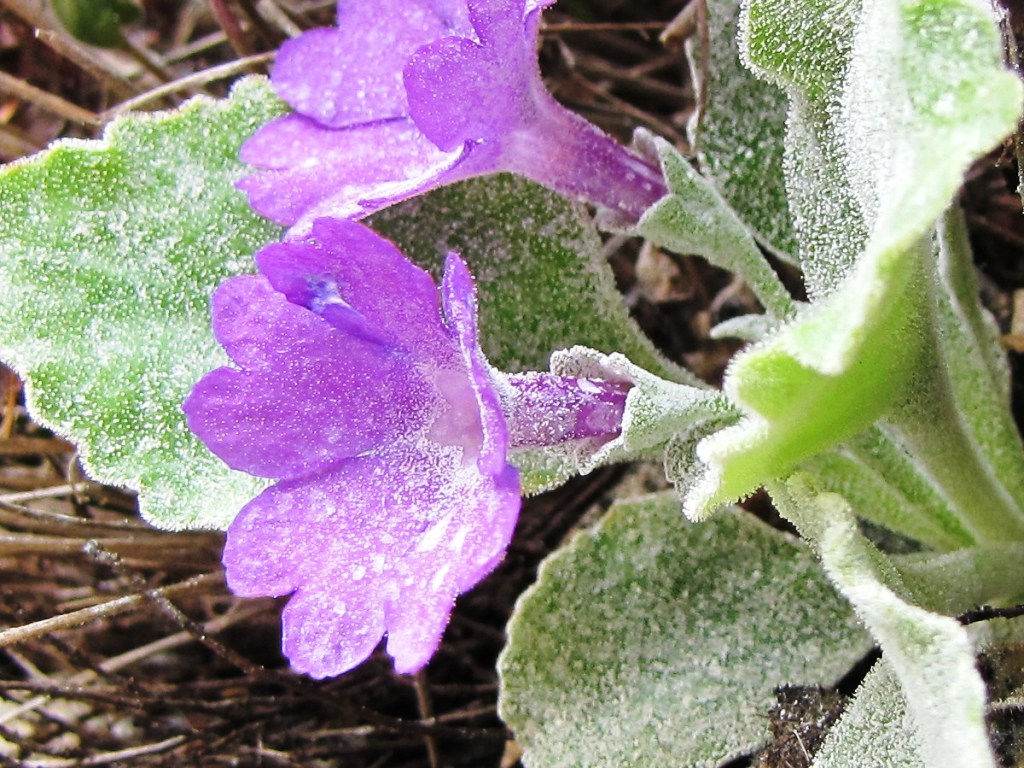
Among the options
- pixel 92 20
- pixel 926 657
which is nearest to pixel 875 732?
pixel 926 657

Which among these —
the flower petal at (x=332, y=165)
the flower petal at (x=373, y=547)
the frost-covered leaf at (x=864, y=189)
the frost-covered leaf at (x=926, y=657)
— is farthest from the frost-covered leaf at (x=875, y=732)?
the flower petal at (x=332, y=165)

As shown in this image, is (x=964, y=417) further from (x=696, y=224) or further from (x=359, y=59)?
(x=359, y=59)

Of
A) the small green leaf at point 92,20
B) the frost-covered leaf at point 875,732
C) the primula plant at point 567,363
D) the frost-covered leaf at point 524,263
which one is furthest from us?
the small green leaf at point 92,20

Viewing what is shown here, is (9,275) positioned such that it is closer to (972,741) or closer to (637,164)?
(637,164)

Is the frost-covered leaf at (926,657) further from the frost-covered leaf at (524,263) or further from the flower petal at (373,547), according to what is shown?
the frost-covered leaf at (524,263)

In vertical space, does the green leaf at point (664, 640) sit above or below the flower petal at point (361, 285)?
below

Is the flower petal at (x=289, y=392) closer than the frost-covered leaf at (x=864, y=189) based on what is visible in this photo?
No

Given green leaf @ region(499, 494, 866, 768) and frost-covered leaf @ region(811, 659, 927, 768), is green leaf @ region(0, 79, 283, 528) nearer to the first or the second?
green leaf @ region(499, 494, 866, 768)
